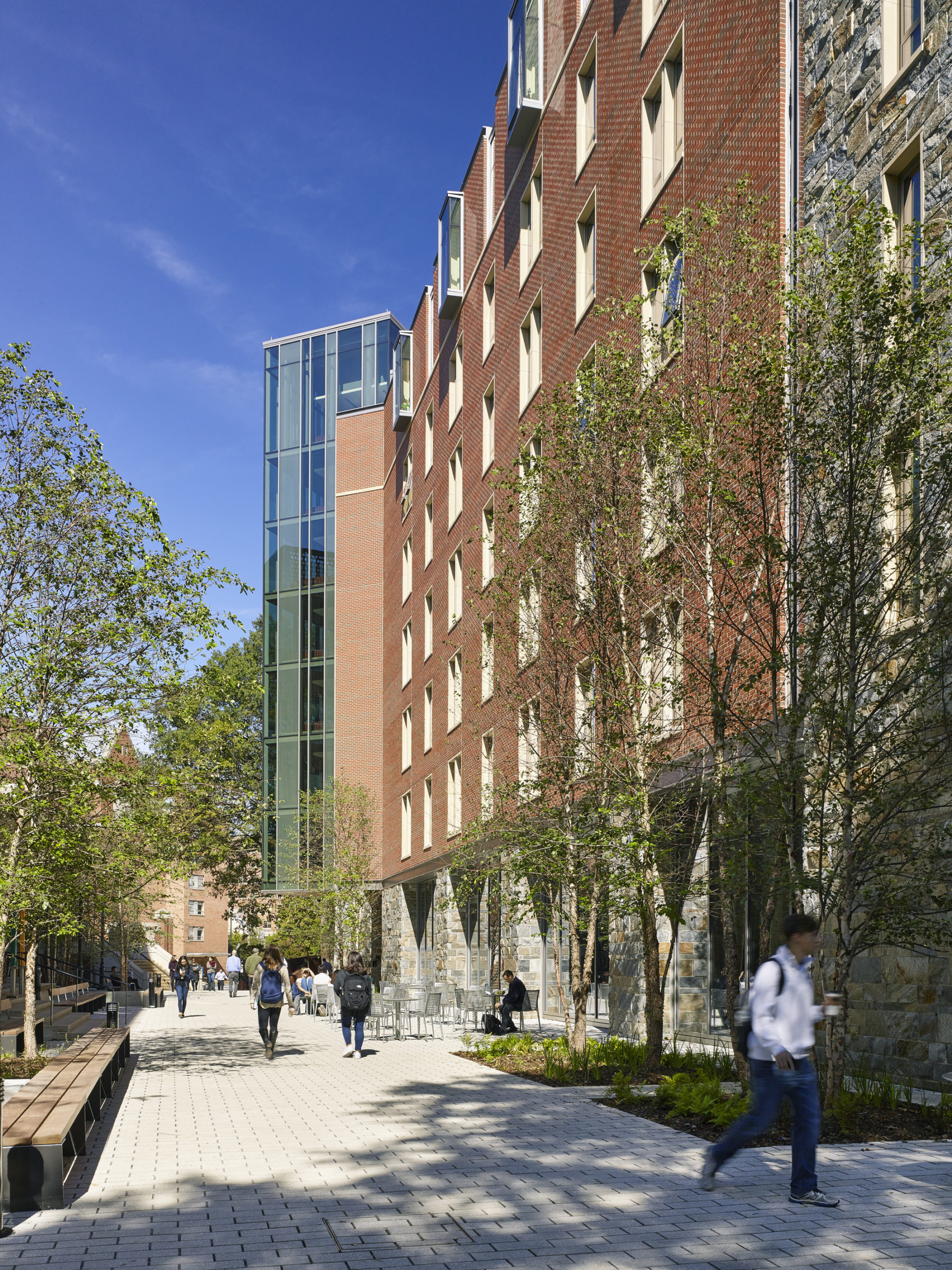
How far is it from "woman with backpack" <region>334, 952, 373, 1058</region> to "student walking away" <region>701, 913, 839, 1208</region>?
39.2 feet

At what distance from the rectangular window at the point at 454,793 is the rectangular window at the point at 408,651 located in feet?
25.7

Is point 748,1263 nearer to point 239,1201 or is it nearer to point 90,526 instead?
point 239,1201

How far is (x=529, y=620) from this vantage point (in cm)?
1636

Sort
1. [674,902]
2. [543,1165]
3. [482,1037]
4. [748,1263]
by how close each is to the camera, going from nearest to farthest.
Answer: [748,1263], [543,1165], [674,902], [482,1037]

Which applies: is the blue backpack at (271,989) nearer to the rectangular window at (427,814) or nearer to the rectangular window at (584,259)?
the rectangular window at (584,259)

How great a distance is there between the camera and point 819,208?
13766 millimetres

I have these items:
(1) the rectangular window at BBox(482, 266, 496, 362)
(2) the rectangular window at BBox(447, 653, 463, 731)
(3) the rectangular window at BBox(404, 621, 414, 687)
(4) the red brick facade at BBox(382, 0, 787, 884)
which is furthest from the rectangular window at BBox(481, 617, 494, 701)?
(3) the rectangular window at BBox(404, 621, 414, 687)

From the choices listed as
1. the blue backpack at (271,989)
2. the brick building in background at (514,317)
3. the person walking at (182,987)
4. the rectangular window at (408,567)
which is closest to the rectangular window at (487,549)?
the brick building in background at (514,317)

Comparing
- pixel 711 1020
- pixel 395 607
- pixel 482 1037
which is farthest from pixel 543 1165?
pixel 395 607

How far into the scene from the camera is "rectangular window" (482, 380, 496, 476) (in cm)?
3075

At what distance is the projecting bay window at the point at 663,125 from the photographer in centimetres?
1844

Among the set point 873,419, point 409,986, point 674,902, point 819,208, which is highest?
point 819,208

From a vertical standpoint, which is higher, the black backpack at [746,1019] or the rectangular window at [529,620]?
the rectangular window at [529,620]

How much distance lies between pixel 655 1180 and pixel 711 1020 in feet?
32.3
